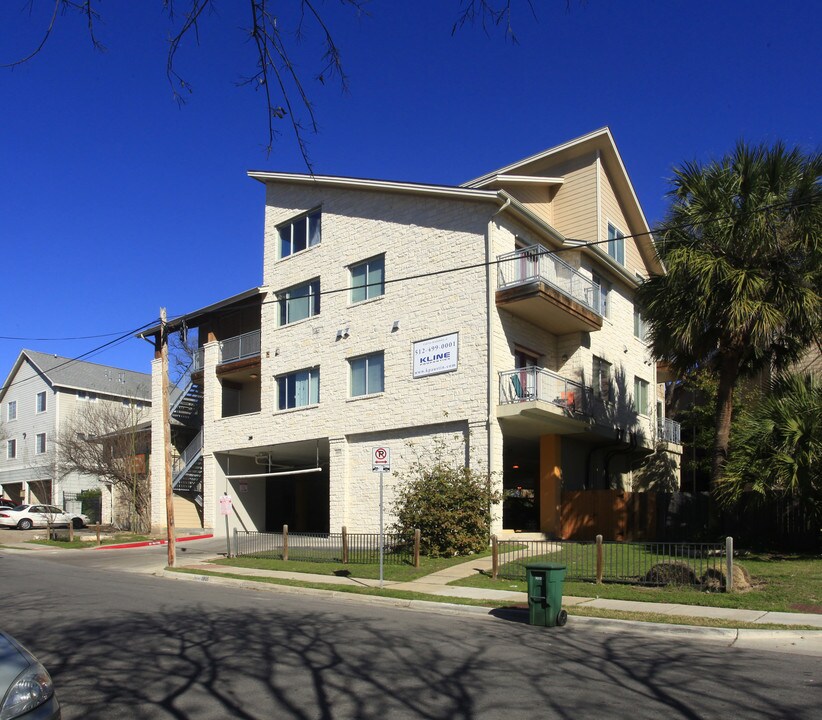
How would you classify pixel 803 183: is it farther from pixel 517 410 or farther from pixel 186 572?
pixel 186 572

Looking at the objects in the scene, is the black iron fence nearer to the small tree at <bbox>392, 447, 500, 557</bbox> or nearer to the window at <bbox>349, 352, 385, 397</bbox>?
the small tree at <bbox>392, 447, 500, 557</bbox>

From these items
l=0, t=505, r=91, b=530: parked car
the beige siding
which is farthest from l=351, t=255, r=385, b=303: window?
l=0, t=505, r=91, b=530: parked car

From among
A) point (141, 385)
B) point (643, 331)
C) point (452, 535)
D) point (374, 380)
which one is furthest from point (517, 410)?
point (141, 385)

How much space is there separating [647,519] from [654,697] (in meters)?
19.1

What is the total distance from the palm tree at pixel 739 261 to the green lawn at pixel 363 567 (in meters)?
7.70

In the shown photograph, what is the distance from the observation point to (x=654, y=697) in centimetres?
706

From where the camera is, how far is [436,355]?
2430cm

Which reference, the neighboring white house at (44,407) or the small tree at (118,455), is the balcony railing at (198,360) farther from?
the neighboring white house at (44,407)

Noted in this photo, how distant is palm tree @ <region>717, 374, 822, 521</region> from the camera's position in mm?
17969

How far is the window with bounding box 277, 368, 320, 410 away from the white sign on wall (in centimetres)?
514

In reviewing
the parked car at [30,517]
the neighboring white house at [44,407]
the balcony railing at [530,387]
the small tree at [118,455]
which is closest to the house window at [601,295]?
the balcony railing at [530,387]

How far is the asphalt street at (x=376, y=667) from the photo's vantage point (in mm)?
6652

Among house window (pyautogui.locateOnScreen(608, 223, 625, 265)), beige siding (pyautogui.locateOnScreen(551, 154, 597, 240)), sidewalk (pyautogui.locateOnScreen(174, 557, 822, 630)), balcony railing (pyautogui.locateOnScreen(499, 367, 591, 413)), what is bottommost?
sidewalk (pyautogui.locateOnScreen(174, 557, 822, 630))

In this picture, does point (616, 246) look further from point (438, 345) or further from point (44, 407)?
point (44, 407)
